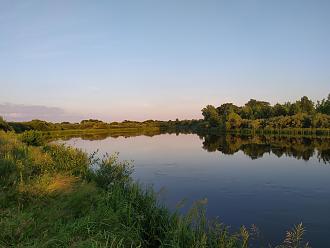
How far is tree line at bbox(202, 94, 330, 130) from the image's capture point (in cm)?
7626

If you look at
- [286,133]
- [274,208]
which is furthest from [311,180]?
[286,133]

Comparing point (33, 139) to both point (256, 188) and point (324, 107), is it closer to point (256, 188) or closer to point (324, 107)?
point (256, 188)

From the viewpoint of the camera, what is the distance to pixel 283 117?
274ft

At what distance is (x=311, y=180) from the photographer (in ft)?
72.1

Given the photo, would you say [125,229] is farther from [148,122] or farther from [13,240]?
[148,122]

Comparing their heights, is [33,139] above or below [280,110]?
below

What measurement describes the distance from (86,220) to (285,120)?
79.4m

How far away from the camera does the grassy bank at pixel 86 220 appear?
6.88 meters

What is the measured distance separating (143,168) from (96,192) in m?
15.3

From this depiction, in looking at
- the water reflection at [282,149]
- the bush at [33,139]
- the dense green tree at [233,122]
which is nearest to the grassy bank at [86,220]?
the bush at [33,139]

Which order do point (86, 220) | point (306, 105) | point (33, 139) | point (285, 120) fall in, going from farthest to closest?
1. point (306, 105)
2. point (285, 120)
3. point (33, 139)
4. point (86, 220)

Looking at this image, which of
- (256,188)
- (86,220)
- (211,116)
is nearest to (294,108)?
(211,116)

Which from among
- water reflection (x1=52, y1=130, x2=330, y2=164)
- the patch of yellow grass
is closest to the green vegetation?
water reflection (x1=52, y1=130, x2=330, y2=164)

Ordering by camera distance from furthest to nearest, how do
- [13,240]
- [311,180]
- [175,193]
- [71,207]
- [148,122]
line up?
[148,122] < [311,180] < [175,193] < [71,207] < [13,240]
